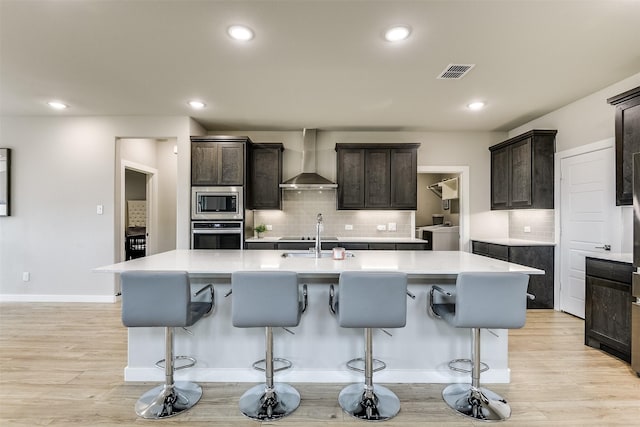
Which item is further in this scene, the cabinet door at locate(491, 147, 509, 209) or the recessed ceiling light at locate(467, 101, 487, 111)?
the cabinet door at locate(491, 147, 509, 209)

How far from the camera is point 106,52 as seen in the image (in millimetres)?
2783

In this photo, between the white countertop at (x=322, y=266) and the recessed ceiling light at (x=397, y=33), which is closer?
the white countertop at (x=322, y=266)

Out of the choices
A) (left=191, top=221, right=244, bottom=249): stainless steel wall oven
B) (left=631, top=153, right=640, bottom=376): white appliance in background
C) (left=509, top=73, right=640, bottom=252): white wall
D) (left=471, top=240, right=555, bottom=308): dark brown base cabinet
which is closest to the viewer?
(left=631, top=153, right=640, bottom=376): white appliance in background

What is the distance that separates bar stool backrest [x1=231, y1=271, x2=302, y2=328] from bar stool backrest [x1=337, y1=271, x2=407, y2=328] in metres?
0.34

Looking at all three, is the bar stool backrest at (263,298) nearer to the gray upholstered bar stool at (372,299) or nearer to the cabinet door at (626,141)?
the gray upholstered bar stool at (372,299)

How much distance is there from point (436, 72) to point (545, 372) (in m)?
2.73

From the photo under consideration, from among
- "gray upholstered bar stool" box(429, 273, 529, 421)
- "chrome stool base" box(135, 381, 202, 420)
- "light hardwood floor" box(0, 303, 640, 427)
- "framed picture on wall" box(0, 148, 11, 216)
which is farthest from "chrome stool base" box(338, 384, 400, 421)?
"framed picture on wall" box(0, 148, 11, 216)

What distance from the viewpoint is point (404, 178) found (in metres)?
5.03

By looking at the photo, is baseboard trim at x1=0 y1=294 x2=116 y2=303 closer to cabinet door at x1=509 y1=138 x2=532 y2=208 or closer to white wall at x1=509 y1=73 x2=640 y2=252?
cabinet door at x1=509 y1=138 x2=532 y2=208

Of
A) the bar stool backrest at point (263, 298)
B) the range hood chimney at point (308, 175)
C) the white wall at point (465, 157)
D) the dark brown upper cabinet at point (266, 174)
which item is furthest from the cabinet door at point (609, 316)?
the dark brown upper cabinet at point (266, 174)

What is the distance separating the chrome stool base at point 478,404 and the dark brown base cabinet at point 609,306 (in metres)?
1.46

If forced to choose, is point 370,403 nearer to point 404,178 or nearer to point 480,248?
point 404,178

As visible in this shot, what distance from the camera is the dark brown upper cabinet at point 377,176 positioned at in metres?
5.02

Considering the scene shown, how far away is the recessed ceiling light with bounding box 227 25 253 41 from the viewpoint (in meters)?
2.39
